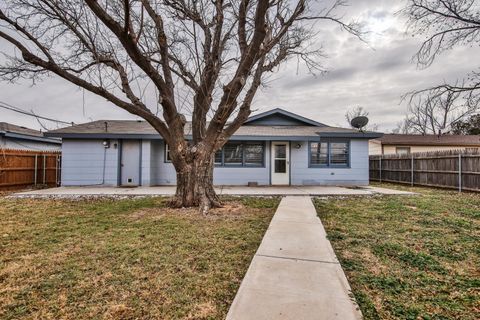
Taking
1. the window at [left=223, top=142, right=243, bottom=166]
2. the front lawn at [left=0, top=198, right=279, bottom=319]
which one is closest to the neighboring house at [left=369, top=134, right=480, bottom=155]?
the window at [left=223, top=142, right=243, bottom=166]

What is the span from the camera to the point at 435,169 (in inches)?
467

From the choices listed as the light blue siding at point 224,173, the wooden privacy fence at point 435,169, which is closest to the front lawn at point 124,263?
the light blue siding at point 224,173

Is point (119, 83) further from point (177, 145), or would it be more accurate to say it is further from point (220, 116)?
point (220, 116)

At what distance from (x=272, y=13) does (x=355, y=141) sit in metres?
8.08

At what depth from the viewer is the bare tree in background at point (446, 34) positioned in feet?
23.8

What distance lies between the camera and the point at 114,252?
3.54m

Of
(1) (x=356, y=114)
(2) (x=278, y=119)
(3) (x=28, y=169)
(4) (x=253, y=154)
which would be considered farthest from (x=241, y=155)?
(1) (x=356, y=114)

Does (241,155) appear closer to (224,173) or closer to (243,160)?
(243,160)

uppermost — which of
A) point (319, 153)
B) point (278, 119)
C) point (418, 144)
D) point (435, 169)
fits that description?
point (278, 119)

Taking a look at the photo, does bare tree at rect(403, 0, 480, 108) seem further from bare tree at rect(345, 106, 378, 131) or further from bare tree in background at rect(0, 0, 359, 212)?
bare tree at rect(345, 106, 378, 131)

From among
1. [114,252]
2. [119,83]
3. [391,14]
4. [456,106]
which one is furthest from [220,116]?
[456,106]

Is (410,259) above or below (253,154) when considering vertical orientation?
below

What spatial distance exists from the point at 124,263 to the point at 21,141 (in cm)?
1847

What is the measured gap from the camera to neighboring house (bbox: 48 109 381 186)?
11984 millimetres
